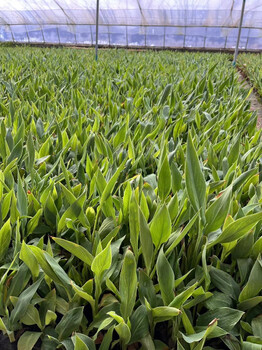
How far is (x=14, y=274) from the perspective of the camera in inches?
31.0

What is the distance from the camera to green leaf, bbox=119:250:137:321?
611 millimetres

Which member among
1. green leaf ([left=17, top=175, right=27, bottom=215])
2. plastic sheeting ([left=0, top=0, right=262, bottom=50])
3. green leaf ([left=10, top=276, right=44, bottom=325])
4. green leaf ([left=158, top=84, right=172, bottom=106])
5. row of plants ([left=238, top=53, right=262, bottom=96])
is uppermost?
green leaf ([left=17, top=175, right=27, bottom=215])

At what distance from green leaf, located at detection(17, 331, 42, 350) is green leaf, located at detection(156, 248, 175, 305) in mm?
269

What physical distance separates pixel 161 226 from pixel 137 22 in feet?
67.0

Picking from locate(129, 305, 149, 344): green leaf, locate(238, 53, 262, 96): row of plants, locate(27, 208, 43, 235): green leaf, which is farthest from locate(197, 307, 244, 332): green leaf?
locate(238, 53, 262, 96): row of plants

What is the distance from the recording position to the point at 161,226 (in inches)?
28.0

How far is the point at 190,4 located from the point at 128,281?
19.2 metres

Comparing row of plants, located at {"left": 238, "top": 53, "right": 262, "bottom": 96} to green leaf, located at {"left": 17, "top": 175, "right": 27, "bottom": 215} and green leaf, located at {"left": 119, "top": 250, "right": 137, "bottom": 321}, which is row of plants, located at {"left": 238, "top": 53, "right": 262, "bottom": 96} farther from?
green leaf, located at {"left": 119, "top": 250, "right": 137, "bottom": 321}

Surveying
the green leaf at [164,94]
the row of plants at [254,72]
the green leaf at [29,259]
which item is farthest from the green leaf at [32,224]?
the row of plants at [254,72]

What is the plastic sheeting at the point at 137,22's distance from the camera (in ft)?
57.7

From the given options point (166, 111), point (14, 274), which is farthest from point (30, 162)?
point (166, 111)

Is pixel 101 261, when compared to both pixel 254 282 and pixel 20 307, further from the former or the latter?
pixel 254 282

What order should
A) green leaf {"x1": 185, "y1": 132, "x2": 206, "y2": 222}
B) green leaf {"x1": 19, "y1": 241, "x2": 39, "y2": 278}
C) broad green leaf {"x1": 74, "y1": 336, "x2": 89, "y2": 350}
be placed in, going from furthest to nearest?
green leaf {"x1": 185, "y1": 132, "x2": 206, "y2": 222} → green leaf {"x1": 19, "y1": 241, "x2": 39, "y2": 278} → broad green leaf {"x1": 74, "y1": 336, "x2": 89, "y2": 350}

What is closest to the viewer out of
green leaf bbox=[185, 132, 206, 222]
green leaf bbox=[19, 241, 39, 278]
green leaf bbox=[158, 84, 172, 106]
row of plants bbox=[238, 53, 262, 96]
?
green leaf bbox=[19, 241, 39, 278]
